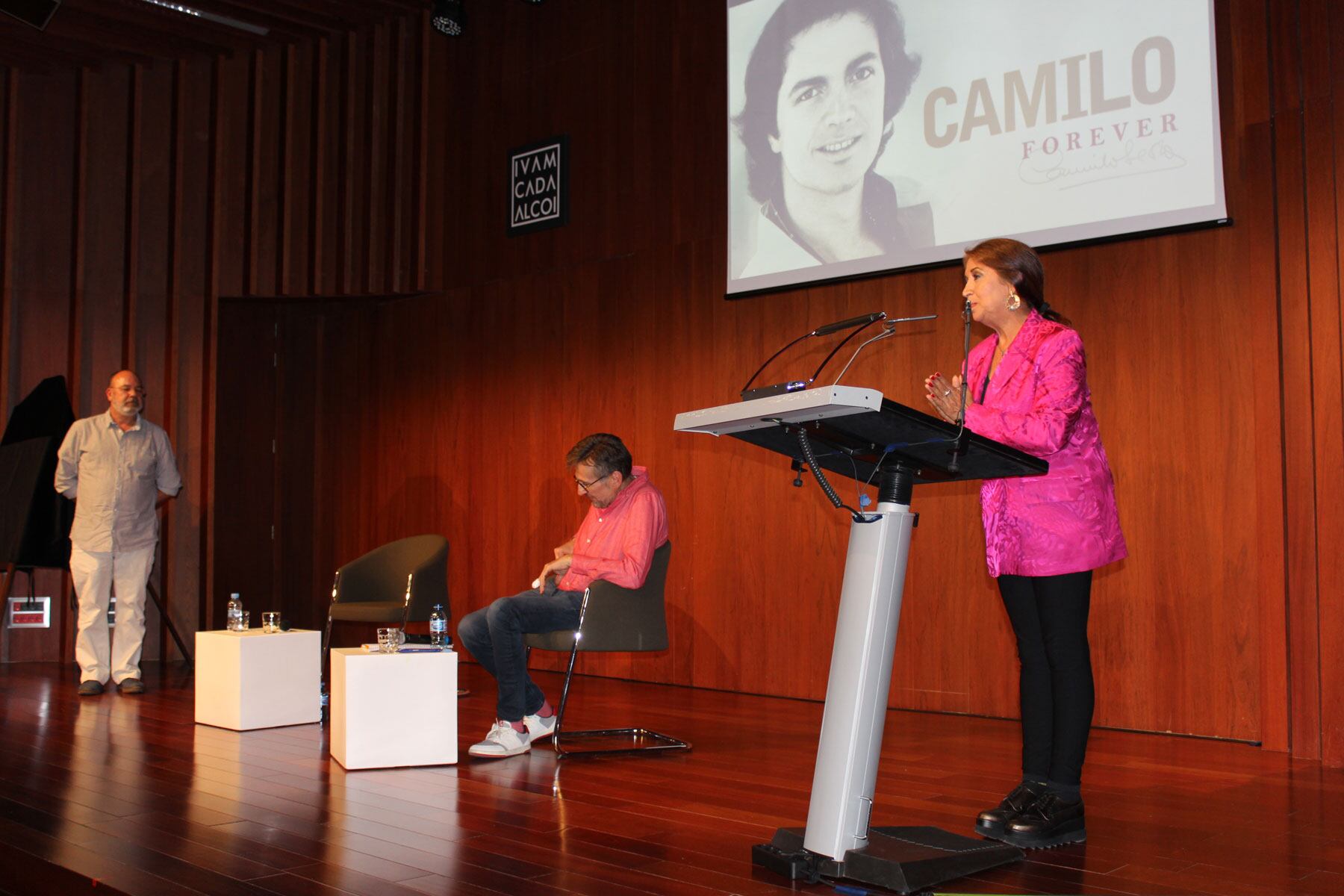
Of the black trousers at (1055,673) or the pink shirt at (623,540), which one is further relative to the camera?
the pink shirt at (623,540)

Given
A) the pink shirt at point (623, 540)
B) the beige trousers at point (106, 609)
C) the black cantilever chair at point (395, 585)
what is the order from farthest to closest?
1. the beige trousers at point (106, 609)
2. the black cantilever chair at point (395, 585)
3. the pink shirt at point (623, 540)

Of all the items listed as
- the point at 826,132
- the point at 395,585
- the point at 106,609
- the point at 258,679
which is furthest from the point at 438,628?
the point at 826,132

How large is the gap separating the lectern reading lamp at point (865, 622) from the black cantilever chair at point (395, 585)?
3.33 m

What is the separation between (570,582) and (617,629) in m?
0.24

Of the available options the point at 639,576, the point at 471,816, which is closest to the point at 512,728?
the point at 639,576

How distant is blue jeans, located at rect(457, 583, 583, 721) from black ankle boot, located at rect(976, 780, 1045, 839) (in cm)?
174

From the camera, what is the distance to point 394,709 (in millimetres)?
3867

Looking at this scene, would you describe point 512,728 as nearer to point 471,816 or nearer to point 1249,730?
point 471,816

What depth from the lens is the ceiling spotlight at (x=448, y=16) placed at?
6.99m

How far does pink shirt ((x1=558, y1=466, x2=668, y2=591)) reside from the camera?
13.7 ft

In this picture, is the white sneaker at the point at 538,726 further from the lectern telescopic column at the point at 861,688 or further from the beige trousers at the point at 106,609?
the beige trousers at the point at 106,609

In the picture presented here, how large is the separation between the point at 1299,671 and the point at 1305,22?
2268 millimetres
